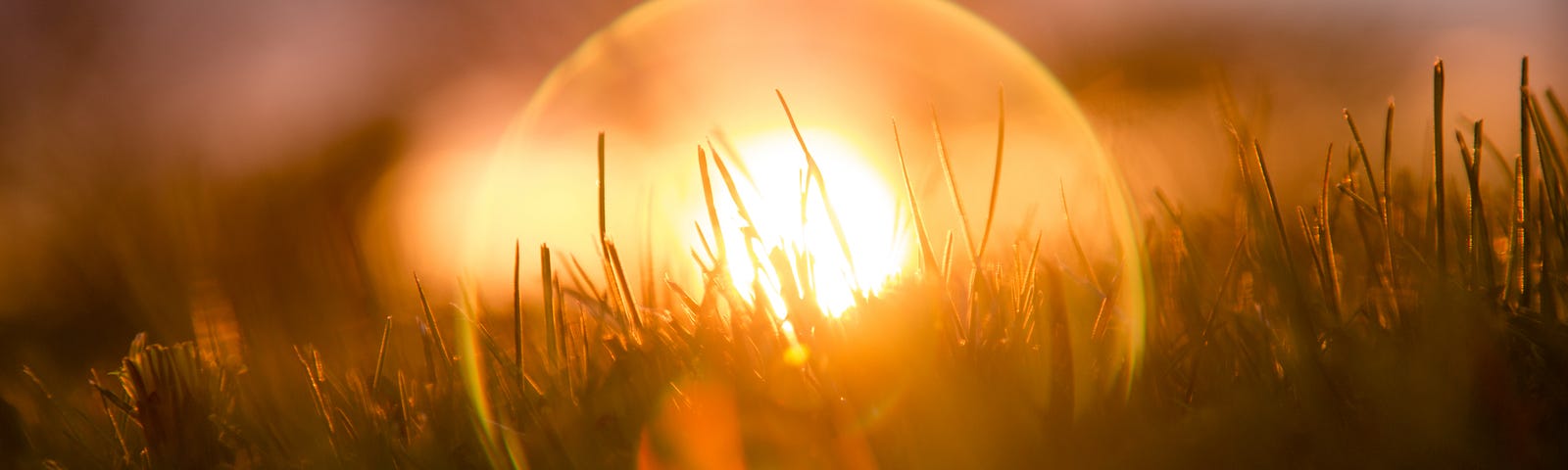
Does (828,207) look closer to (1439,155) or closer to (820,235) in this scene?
(820,235)

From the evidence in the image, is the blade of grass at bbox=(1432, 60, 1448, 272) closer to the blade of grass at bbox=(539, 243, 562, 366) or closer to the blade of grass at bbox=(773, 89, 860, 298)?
the blade of grass at bbox=(773, 89, 860, 298)

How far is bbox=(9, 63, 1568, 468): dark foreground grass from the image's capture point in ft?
2.67

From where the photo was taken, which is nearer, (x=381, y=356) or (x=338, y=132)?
(x=381, y=356)

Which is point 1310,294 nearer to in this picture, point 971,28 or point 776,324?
point 776,324

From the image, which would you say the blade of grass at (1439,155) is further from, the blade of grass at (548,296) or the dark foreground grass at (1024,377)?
the blade of grass at (548,296)

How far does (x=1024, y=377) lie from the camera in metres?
0.95

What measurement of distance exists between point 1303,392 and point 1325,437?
46 millimetres

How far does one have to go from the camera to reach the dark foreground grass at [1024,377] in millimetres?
813

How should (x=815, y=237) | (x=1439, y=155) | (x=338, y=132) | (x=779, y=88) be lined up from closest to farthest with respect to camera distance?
(x=1439, y=155), (x=815, y=237), (x=779, y=88), (x=338, y=132)

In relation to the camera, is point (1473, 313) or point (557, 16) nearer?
point (1473, 313)

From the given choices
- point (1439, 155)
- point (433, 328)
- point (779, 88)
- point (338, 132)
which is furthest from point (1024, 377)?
point (338, 132)

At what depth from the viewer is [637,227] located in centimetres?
150

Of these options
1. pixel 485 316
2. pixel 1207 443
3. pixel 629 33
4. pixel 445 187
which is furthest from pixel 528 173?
pixel 629 33

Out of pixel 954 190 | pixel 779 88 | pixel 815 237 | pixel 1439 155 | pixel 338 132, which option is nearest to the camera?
pixel 1439 155
